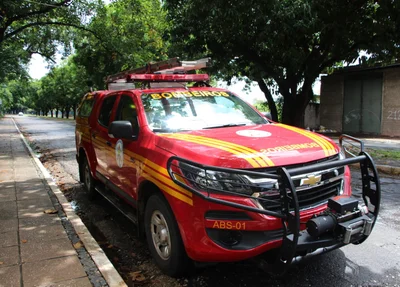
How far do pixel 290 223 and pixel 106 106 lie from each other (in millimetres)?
3738

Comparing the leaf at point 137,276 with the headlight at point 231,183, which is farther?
the leaf at point 137,276

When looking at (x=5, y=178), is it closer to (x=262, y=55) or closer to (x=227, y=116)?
(x=227, y=116)

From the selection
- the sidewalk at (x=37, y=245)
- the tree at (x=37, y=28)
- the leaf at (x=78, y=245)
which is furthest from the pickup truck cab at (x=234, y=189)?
the tree at (x=37, y=28)

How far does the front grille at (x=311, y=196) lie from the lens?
271 centimetres

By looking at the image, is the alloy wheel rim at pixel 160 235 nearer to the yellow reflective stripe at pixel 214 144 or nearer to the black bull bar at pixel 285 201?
the black bull bar at pixel 285 201

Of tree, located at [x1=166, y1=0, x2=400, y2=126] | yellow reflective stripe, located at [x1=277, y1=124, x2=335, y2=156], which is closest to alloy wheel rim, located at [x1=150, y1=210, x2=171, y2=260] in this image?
yellow reflective stripe, located at [x1=277, y1=124, x2=335, y2=156]

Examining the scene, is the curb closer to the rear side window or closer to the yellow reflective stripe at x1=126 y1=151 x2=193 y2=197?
the yellow reflective stripe at x1=126 y1=151 x2=193 y2=197

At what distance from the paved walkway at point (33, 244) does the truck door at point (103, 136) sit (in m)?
0.97

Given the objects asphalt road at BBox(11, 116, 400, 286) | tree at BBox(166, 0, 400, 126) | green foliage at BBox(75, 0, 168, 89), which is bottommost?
asphalt road at BBox(11, 116, 400, 286)

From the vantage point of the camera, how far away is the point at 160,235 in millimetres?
3324

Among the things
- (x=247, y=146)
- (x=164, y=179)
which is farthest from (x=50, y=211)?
(x=247, y=146)

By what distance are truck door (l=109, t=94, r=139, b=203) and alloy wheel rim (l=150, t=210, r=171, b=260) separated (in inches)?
24.7

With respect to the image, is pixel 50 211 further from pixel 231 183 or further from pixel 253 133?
pixel 231 183

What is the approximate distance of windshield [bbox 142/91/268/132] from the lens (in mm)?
3938
